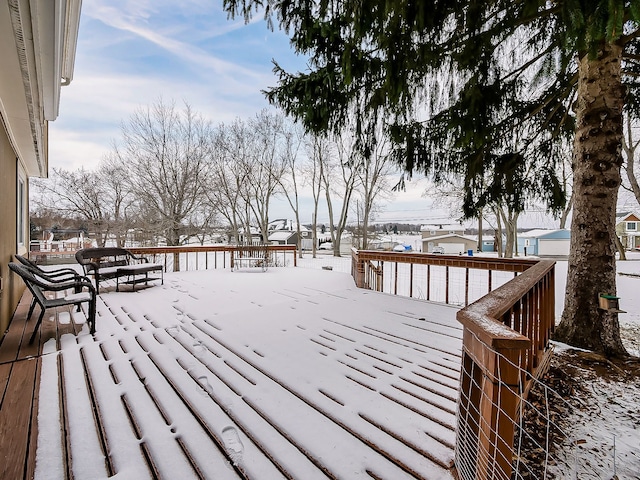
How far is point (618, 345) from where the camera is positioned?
10.5 feet

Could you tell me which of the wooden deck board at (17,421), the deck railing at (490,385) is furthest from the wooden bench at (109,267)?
the deck railing at (490,385)

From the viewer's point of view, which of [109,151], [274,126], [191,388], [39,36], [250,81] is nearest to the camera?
[39,36]

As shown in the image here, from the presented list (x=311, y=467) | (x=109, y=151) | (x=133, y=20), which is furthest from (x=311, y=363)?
(x=109, y=151)

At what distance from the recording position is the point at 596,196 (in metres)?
3.22

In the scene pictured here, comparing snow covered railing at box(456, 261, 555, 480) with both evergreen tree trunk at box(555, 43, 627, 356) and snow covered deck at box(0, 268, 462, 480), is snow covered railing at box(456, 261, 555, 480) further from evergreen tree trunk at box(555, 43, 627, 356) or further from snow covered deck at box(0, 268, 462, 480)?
evergreen tree trunk at box(555, 43, 627, 356)

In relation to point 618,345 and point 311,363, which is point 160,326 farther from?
point 618,345

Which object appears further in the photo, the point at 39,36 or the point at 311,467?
the point at 39,36

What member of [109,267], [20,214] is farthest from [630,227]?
[20,214]

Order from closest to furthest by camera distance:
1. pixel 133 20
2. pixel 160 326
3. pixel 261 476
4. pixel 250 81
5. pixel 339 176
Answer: pixel 261 476 → pixel 160 326 → pixel 133 20 → pixel 250 81 → pixel 339 176

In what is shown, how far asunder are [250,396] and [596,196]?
3788 millimetres

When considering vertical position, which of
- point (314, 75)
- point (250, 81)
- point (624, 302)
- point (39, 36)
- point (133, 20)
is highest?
point (250, 81)

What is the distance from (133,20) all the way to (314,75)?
368 centimetres

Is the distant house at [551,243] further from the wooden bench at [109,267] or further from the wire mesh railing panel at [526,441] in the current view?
the wooden bench at [109,267]

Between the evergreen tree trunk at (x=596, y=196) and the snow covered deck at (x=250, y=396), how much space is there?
4.39ft
